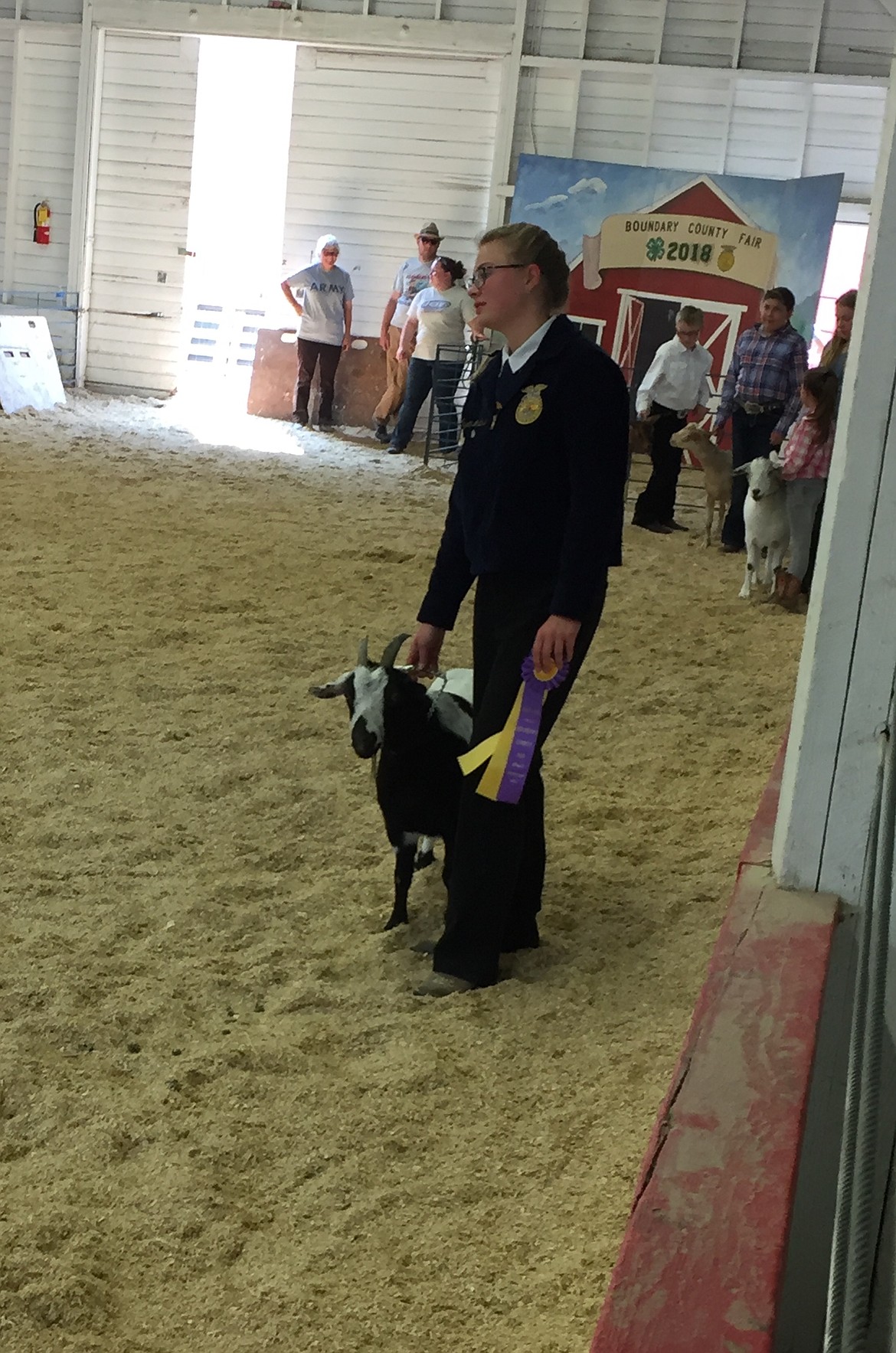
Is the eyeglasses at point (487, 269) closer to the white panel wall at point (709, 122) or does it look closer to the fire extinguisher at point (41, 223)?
the white panel wall at point (709, 122)

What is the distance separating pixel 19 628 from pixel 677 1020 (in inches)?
153

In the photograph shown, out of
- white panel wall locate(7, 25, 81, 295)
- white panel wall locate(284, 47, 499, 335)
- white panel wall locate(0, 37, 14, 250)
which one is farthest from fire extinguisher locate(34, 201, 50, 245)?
white panel wall locate(284, 47, 499, 335)

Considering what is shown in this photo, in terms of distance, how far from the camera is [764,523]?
7.47m

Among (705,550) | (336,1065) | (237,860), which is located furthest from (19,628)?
(705,550)

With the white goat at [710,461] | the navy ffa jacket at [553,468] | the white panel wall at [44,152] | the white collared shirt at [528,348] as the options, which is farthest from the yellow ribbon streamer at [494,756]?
the white panel wall at [44,152]

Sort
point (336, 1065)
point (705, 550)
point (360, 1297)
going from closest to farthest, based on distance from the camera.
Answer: point (360, 1297)
point (336, 1065)
point (705, 550)

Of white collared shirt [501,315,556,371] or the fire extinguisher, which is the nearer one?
white collared shirt [501,315,556,371]

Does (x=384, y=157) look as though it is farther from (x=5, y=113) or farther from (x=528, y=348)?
(x=528, y=348)

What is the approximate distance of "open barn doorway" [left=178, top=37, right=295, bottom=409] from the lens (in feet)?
49.9

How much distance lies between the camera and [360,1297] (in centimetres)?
208

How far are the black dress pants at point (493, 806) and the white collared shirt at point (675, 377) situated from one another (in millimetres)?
6840

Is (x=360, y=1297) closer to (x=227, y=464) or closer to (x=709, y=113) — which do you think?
(x=227, y=464)

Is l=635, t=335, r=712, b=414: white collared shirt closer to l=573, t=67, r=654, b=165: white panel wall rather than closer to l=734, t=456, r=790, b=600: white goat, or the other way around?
l=734, t=456, r=790, b=600: white goat

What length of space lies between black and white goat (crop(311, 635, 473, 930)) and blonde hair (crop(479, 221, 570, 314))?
3.07ft
